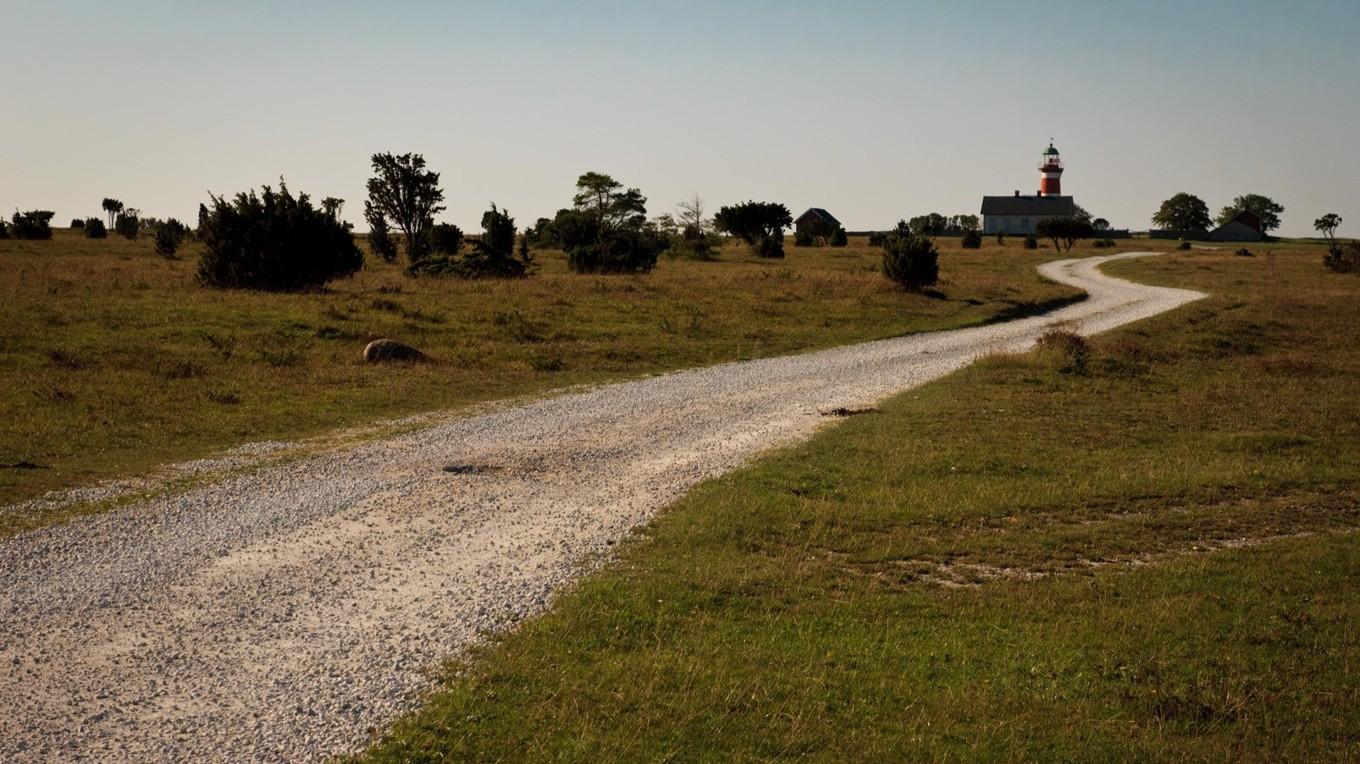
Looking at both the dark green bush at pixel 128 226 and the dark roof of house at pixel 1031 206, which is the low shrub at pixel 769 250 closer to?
the dark green bush at pixel 128 226

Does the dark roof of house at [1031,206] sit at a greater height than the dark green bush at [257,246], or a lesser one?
greater

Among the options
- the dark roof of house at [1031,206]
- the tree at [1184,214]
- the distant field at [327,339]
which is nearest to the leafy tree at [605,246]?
the distant field at [327,339]

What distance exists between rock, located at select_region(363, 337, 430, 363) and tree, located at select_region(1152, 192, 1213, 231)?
559 feet

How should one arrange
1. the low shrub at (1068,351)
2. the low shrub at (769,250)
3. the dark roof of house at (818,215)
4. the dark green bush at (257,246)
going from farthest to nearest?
the dark roof of house at (818,215)
the low shrub at (769,250)
the dark green bush at (257,246)
the low shrub at (1068,351)

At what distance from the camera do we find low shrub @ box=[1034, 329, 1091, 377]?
1037 inches

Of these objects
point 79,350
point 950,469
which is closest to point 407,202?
point 79,350

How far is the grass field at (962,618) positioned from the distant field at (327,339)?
30.3 ft

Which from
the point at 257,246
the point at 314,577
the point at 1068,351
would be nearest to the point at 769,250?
the point at 257,246

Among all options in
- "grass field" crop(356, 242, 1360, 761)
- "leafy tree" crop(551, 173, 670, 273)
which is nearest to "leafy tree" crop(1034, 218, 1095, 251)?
"leafy tree" crop(551, 173, 670, 273)

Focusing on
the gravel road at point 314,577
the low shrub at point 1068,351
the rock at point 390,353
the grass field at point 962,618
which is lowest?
the grass field at point 962,618

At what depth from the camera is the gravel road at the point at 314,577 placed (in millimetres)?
7688

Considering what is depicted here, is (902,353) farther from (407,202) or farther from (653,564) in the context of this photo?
(407,202)

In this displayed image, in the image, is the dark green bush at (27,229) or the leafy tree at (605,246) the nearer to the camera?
the leafy tree at (605,246)

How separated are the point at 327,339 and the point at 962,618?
76.4 feet
